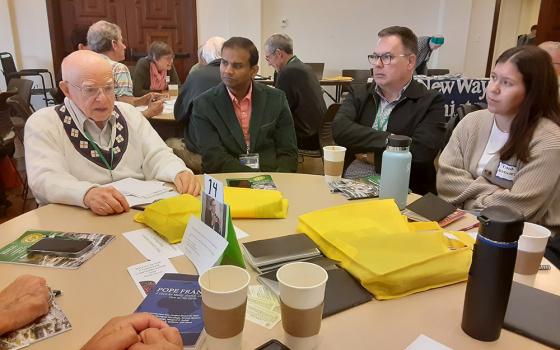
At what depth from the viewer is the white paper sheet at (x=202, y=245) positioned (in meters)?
1.03

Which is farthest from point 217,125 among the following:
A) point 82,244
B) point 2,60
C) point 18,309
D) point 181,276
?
point 2,60

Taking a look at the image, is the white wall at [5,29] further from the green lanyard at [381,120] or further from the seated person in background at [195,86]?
the green lanyard at [381,120]

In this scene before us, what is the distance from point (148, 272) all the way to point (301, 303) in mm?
505

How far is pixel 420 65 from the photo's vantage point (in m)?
6.03

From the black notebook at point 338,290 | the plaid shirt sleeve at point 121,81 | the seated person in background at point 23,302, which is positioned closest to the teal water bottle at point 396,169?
the black notebook at point 338,290

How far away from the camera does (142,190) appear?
1.68 m

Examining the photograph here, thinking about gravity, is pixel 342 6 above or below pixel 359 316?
above

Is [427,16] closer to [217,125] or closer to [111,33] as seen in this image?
[111,33]

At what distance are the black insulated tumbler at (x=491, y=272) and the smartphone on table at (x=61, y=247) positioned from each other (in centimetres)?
101

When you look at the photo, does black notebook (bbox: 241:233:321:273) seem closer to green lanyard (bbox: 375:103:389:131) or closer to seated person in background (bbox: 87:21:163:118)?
green lanyard (bbox: 375:103:389:131)

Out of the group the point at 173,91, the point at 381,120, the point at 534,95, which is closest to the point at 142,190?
the point at 381,120

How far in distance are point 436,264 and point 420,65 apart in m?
5.50

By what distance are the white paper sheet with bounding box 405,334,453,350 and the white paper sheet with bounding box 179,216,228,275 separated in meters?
0.45

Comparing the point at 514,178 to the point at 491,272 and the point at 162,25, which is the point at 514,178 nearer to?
the point at 491,272
